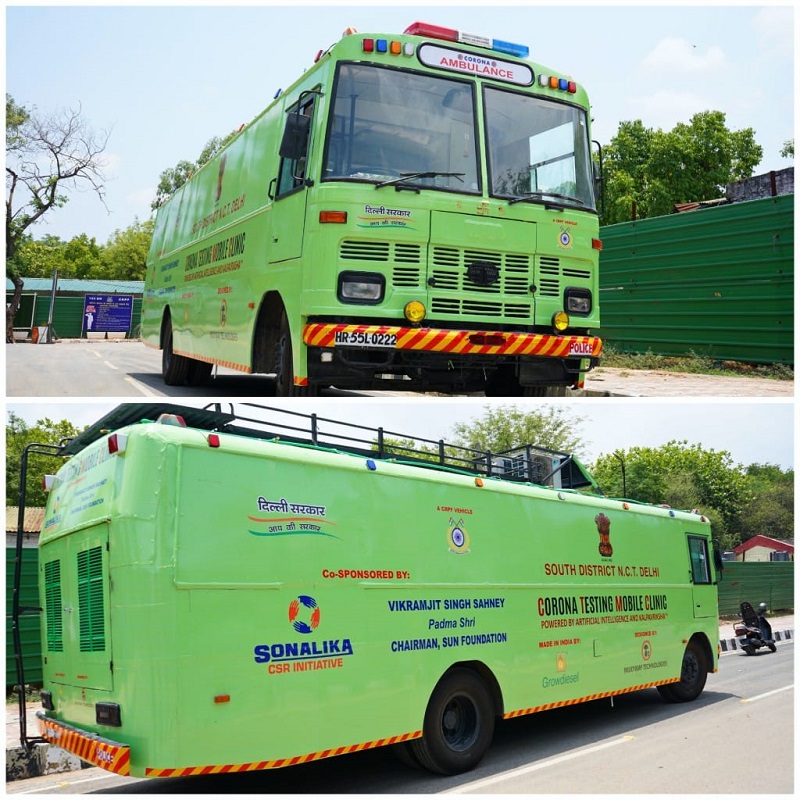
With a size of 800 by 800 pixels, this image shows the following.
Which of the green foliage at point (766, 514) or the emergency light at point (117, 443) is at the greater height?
the emergency light at point (117, 443)

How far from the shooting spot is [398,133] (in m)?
9.01

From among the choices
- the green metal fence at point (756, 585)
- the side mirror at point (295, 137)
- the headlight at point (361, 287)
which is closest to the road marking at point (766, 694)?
the headlight at point (361, 287)

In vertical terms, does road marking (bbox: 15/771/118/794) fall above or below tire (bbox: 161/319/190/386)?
below

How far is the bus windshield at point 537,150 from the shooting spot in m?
9.52

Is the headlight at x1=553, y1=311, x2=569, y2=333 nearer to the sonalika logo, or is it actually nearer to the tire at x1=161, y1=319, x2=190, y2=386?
the sonalika logo

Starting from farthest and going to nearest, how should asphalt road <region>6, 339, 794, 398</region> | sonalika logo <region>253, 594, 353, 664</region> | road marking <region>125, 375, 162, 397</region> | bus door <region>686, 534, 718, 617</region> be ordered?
road marking <region>125, 375, 162, 397</region> < asphalt road <region>6, 339, 794, 398</region> < bus door <region>686, 534, 718, 617</region> < sonalika logo <region>253, 594, 353, 664</region>

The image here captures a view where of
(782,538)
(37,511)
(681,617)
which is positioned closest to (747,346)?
(681,617)

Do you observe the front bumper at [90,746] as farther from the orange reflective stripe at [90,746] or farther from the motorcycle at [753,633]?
the motorcycle at [753,633]

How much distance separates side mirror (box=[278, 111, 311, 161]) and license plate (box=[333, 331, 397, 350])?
1988 millimetres

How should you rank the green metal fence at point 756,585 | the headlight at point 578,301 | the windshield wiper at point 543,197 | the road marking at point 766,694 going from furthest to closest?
the green metal fence at point 756,585 < the road marking at point 766,694 < the headlight at point 578,301 < the windshield wiper at point 543,197

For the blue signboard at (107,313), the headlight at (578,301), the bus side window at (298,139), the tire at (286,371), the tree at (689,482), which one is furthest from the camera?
the tree at (689,482)

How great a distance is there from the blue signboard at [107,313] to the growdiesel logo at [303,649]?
4407 cm

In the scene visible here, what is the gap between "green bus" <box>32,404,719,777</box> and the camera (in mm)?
5910

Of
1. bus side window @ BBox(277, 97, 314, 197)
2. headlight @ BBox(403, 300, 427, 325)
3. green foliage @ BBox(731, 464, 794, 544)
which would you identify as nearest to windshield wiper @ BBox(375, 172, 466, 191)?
bus side window @ BBox(277, 97, 314, 197)
